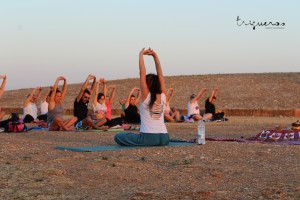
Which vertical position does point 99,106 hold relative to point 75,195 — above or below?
above

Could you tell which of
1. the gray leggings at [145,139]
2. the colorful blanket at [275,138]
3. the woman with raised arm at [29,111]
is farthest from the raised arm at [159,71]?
the woman with raised arm at [29,111]

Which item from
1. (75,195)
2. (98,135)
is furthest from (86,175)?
(98,135)

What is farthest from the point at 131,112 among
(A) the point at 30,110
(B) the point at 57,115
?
(A) the point at 30,110

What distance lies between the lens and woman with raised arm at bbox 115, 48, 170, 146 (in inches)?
474

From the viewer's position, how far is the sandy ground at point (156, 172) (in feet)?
25.6

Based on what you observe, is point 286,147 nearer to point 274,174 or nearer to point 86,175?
point 274,174

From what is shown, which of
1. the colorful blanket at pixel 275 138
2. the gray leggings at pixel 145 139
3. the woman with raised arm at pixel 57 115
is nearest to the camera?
the gray leggings at pixel 145 139

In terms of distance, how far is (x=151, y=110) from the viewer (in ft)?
40.3

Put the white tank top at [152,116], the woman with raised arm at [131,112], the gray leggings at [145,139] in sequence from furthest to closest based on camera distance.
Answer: the woman with raised arm at [131,112] < the gray leggings at [145,139] < the white tank top at [152,116]

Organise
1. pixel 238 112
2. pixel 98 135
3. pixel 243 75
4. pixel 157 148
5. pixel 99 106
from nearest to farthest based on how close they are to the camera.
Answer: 1. pixel 157 148
2. pixel 98 135
3. pixel 99 106
4. pixel 238 112
5. pixel 243 75

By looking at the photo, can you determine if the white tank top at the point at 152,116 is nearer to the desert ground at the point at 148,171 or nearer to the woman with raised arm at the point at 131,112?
the desert ground at the point at 148,171

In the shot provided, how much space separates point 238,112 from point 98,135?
16202mm

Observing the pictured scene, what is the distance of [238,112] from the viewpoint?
1262 inches

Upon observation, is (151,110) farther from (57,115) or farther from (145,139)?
(57,115)
